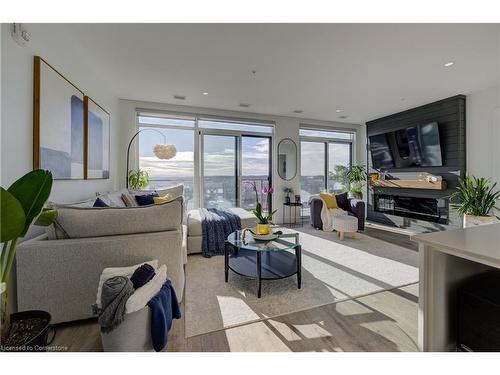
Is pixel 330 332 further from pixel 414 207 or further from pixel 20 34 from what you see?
pixel 414 207

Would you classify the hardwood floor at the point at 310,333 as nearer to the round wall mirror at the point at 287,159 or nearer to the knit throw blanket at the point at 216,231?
the knit throw blanket at the point at 216,231

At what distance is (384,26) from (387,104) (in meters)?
2.84

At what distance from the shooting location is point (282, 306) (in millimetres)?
1902

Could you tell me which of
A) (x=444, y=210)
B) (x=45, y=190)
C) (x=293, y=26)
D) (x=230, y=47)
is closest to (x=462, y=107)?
(x=444, y=210)

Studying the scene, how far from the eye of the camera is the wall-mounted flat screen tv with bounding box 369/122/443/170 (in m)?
4.28

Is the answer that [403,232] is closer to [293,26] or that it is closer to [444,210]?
[444,210]

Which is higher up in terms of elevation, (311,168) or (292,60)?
(292,60)

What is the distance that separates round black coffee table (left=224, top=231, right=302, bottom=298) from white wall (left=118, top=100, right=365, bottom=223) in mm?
2853

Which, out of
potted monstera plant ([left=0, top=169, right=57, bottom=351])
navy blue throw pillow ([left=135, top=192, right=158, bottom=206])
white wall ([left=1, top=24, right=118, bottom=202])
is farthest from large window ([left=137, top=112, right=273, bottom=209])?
potted monstera plant ([left=0, top=169, right=57, bottom=351])

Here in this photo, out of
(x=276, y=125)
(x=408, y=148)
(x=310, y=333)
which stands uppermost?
(x=276, y=125)

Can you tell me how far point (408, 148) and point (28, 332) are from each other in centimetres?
606

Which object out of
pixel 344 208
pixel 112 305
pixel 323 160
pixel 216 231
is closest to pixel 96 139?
pixel 216 231

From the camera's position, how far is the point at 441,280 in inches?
43.9
